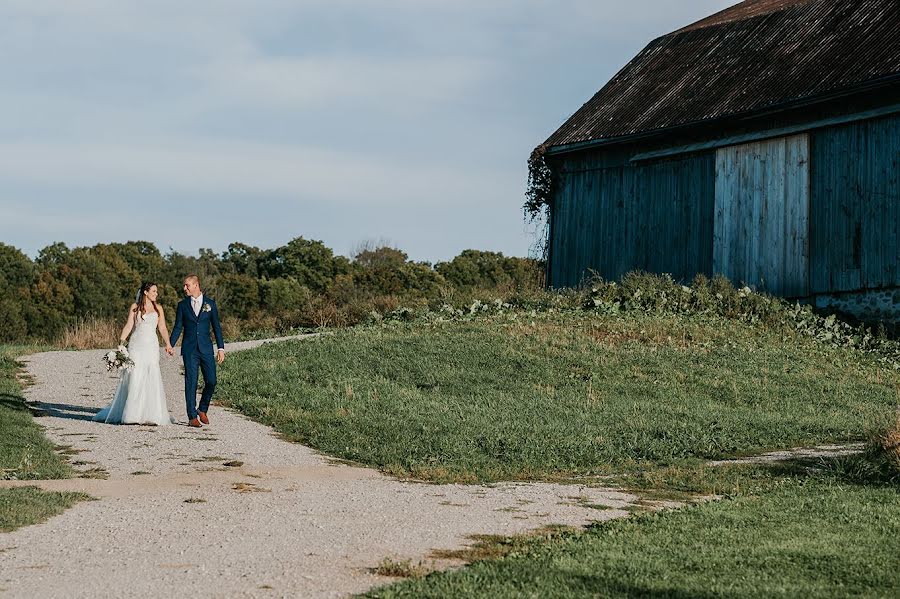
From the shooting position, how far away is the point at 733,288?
25.7m

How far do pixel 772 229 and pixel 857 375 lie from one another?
662 centimetres

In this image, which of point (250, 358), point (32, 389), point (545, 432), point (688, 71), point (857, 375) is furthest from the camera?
point (688, 71)

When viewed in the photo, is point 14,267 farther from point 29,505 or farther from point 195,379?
point 29,505

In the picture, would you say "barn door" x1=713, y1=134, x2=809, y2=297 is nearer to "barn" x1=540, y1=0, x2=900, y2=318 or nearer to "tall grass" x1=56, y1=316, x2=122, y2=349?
"barn" x1=540, y1=0, x2=900, y2=318

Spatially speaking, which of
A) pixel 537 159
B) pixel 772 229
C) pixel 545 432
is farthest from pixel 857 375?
pixel 537 159

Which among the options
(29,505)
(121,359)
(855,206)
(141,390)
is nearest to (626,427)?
(141,390)

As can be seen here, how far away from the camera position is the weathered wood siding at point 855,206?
23578mm

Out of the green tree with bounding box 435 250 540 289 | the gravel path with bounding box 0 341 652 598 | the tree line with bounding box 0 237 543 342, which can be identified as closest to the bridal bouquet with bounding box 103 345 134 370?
the gravel path with bounding box 0 341 652 598

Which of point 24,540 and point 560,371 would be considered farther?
point 560,371

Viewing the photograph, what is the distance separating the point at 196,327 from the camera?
1536cm

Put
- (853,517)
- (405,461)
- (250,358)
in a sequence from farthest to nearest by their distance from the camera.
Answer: (250,358), (405,461), (853,517)

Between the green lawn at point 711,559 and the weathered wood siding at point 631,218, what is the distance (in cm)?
1903

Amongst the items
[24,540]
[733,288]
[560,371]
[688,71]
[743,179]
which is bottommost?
[24,540]

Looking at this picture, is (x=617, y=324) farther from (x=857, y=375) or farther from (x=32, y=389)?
(x=32, y=389)
